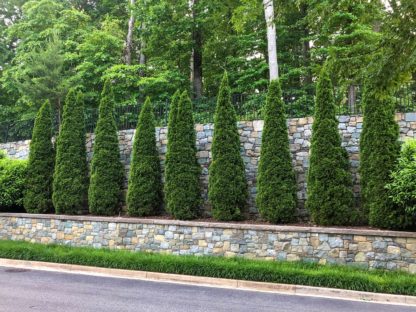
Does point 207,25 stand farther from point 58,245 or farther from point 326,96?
point 58,245

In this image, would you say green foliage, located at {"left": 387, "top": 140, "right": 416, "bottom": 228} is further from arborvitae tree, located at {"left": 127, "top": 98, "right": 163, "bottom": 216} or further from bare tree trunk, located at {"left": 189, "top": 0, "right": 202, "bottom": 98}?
bare tree trunk, located at {"left": 189, "top": 0, "right": 202, "bottom": 98}

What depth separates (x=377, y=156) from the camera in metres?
8.49

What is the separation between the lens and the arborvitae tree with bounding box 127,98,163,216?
35.8 feet

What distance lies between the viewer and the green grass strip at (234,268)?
23.2 ft

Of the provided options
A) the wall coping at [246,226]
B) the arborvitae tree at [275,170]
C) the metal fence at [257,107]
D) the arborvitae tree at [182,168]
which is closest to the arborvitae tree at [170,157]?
the arborvitae tree at [182,168]

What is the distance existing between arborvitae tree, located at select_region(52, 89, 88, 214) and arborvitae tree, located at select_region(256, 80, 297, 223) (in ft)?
17.4

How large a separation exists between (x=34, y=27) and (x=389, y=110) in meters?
17.3

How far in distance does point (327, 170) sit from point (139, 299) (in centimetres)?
486

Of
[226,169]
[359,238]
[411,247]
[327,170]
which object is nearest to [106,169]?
[226,169]

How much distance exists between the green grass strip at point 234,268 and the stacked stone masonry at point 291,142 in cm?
228

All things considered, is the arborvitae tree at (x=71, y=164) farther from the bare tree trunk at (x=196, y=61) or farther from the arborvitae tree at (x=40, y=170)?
the bare tree trunk at (x=196, y=61)

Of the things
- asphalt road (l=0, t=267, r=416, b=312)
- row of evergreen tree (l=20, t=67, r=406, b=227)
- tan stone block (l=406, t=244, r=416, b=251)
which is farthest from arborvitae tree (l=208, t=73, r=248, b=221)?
tan stone block (l=406, t=244, r=416, b=251)

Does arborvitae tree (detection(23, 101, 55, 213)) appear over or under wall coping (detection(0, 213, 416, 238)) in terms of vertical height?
over

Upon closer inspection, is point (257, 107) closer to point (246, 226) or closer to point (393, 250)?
point (246, 226)
